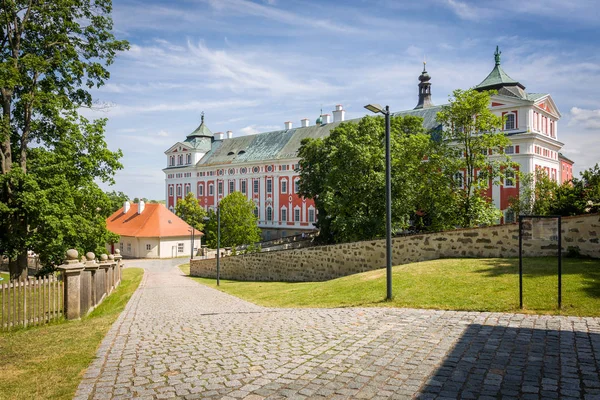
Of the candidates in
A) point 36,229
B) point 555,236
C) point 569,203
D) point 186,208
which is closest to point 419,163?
point 569,203

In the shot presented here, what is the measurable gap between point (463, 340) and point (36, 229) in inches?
752

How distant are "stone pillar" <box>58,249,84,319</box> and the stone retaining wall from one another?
12.0 metres

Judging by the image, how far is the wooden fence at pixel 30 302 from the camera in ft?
33.9

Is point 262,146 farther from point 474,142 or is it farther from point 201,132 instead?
point 474,142

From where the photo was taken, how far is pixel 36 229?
2036 centimetres

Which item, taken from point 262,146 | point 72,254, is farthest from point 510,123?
point 72,254

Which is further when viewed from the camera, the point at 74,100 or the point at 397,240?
the point at 74,100

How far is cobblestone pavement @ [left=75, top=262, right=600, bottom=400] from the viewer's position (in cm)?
550

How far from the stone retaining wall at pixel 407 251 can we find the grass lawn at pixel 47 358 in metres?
11.0

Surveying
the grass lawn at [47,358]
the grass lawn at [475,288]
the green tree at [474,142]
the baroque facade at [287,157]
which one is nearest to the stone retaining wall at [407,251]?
the grass lawn at [475,288]

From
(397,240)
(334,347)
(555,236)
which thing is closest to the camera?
(334,347)

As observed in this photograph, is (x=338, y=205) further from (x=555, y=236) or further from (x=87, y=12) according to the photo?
(x=555, y=236)

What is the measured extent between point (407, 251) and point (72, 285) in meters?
12.9

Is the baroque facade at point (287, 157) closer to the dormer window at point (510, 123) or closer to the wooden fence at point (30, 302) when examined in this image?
the dormer window at point (510, 123)
